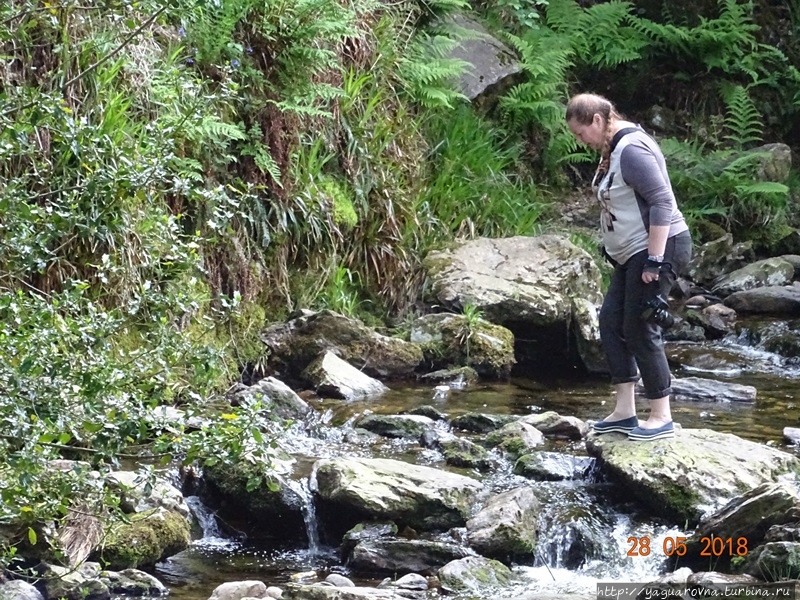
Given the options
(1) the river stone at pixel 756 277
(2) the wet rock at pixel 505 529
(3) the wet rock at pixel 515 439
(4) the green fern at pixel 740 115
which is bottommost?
(1) the river stone at pixel 756 277

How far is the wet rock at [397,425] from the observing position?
6277 millimetres

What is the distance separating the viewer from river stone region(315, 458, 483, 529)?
4.89 meters

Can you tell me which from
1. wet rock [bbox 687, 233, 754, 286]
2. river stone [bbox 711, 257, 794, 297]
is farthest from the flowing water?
wet rock [bbox 687, 233, 754, 286]

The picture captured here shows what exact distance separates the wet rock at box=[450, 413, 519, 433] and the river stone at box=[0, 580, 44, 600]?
3.15 m

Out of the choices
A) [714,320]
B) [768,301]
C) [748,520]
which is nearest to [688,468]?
[748,520]

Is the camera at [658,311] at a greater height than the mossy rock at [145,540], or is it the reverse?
the camera at [658,311]

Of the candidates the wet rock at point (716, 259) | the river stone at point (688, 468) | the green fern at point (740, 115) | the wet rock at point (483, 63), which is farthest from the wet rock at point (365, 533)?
the green fern at point (740, 115)

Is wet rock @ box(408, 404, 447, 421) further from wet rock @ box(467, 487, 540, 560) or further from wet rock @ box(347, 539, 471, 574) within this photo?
wet rock @ box(347, 539, 471, 574)

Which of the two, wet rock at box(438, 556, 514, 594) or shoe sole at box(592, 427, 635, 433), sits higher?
shoe sole at box(592, 427, 635, 433)

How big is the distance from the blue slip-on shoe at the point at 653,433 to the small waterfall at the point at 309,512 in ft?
5.65

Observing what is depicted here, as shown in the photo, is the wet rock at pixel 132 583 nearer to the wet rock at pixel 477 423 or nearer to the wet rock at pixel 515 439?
the wet rock at pixel 515 439

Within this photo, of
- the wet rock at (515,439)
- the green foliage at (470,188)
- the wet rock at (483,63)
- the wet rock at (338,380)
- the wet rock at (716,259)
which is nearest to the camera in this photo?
the wet rock at (515,439)

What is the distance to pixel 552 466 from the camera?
560cm

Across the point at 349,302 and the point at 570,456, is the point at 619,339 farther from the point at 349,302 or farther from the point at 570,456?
the point at 349,302
